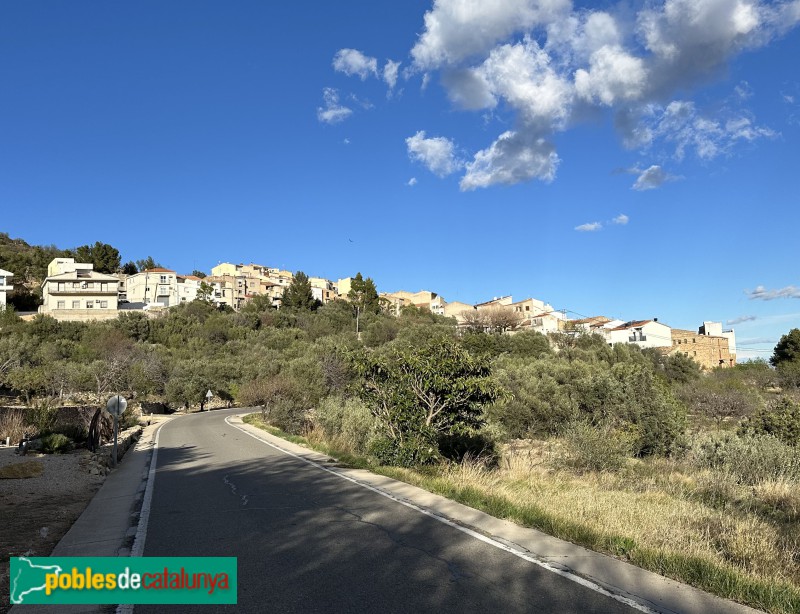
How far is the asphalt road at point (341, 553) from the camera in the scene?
505 centimetres

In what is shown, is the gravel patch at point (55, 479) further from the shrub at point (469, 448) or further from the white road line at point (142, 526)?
the shrub at point (469, 448)

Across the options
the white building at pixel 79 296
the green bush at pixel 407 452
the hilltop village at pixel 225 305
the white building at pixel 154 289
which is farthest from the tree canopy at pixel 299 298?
the green bush at pixel 407 452

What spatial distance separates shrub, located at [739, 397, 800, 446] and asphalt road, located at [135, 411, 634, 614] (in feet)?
62.3

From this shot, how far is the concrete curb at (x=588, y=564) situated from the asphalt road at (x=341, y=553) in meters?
0.31

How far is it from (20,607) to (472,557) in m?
4.49

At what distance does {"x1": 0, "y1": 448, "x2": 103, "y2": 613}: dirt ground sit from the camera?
24.4 feet

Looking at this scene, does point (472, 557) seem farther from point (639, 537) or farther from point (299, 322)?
point (299, 322)

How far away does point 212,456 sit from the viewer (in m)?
18.9

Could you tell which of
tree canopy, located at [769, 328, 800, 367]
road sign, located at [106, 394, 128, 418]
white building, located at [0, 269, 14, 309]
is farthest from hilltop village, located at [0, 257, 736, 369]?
road sign, located at [106, 394, 128, 418]

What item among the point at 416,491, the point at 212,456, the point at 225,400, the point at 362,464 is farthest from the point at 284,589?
the point at 225,400

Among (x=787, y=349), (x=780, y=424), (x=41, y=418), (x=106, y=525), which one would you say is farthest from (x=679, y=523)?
(x=787, y=349)

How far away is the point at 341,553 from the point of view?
21.7 ft

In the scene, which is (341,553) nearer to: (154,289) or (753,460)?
(753,460)

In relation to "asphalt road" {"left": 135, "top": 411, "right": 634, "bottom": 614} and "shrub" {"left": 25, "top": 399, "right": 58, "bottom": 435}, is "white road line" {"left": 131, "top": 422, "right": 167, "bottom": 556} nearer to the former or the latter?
"asphalt road" {"left": 135, "top": 411, "right": 634, "bottom": 614}
